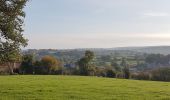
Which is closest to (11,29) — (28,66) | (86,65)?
(28,66)

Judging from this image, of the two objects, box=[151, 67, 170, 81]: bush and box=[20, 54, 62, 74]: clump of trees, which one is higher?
box=[20, 54, 62, 74]: clump of trees

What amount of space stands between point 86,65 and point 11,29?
68455 mm

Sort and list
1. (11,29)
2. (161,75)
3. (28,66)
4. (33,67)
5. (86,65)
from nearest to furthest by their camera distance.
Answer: (11,29) < (161,75) < (28,66) < (33,67) < (86,65)

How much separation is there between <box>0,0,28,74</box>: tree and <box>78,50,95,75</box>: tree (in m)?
63.3

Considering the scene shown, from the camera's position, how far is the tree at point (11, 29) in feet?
106

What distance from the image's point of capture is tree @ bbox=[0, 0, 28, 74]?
3234 centimetres

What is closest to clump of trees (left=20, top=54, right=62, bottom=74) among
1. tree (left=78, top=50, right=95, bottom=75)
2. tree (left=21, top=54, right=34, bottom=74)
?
tree (left=21, top=54, right=34, bottom=74)

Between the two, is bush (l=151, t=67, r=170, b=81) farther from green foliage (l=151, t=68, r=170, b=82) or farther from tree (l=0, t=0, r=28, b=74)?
tree (l=0, t=0, r=28, b=74)

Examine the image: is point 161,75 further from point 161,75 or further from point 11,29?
point 11,29

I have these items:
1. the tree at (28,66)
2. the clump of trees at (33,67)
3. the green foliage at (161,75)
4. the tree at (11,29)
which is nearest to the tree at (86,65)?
the clump of trees at (33,67)

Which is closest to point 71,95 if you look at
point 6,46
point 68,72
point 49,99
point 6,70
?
point 49,99

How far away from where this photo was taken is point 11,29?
3259cm

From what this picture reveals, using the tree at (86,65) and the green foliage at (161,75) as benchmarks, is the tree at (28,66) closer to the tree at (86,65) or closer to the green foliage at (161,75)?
the tree at (86,65)

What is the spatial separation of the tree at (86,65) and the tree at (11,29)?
208ft
